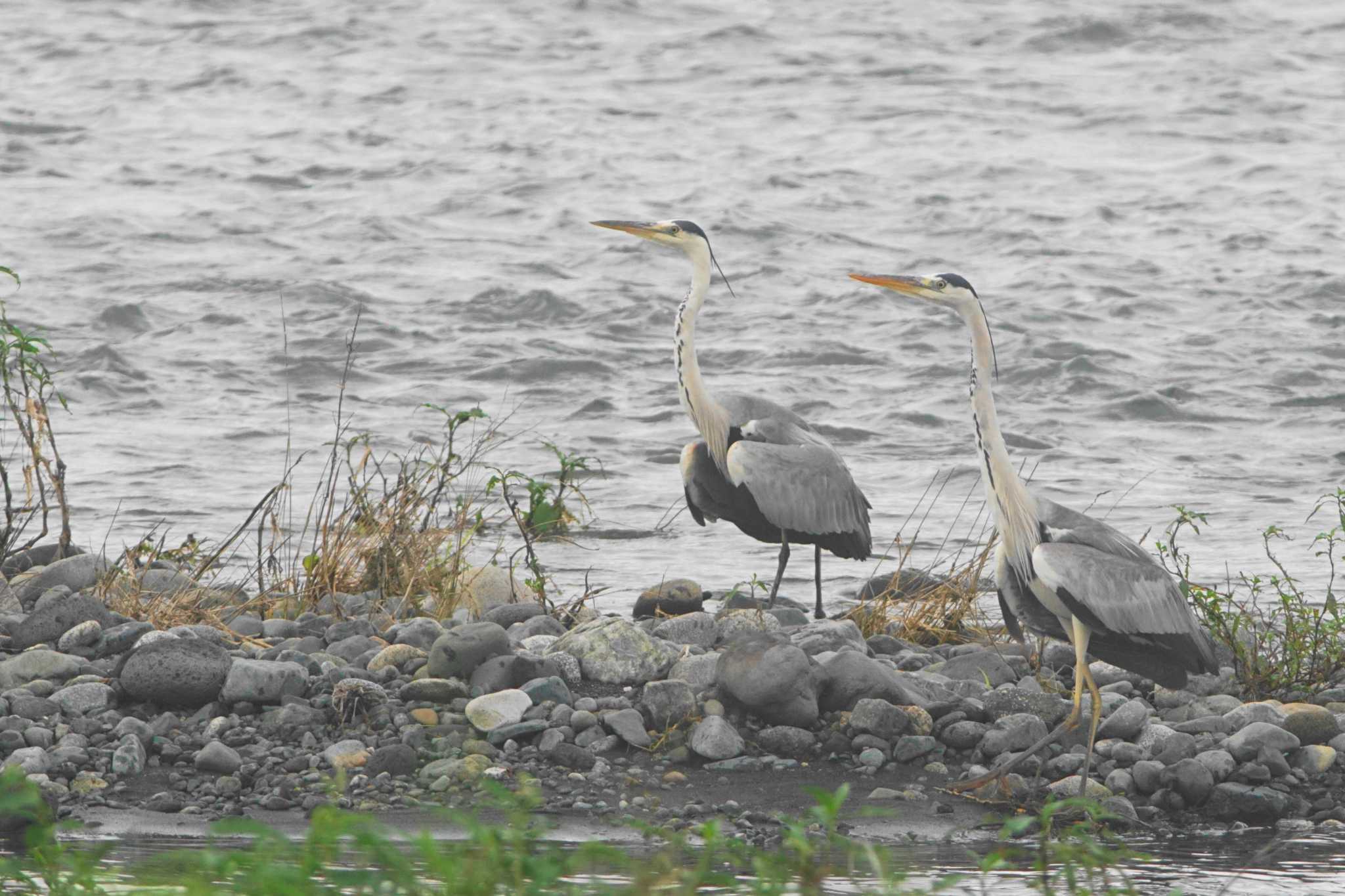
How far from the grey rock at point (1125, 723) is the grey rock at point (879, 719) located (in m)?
0.70

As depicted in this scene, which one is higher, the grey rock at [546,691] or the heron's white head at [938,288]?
the heron's white head at [938,288]

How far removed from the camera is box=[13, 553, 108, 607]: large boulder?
7070mm

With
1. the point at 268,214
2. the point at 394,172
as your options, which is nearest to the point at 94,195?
the point at 268,214

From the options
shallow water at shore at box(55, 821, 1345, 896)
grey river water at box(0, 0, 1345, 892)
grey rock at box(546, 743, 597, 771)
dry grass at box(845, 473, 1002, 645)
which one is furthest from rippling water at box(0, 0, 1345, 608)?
shallow water at shore at box(55, 821, 1345, 896)

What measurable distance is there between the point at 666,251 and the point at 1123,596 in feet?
40.9

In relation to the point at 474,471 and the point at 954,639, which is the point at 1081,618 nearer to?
the point at 954,639

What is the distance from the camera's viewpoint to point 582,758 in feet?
18.4

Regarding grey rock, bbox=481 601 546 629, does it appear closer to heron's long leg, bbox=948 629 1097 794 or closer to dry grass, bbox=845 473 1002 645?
dry grass, bbox=845 473 1002 645

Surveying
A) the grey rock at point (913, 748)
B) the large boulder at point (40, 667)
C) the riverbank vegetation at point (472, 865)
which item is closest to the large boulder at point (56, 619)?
the large boulder at point (40, 667)

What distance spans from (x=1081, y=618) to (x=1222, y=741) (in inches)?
23.8

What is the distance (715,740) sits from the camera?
225 inches

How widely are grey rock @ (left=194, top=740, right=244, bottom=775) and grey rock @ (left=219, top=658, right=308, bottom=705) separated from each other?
1.27 feet

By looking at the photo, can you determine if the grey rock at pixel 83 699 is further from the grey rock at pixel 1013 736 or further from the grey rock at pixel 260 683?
the grey rock at pixel 1013 736

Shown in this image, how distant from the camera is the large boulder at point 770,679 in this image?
5.84 metres
